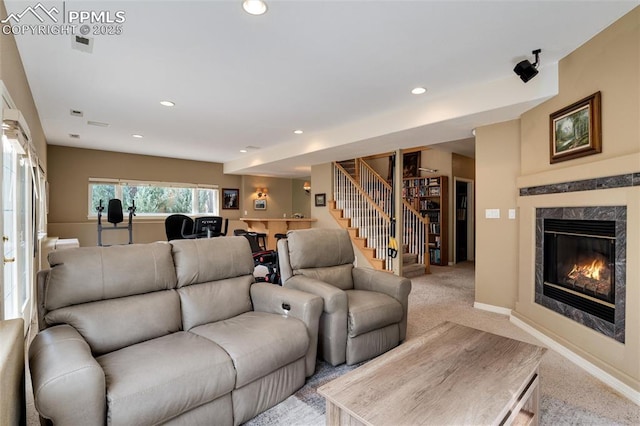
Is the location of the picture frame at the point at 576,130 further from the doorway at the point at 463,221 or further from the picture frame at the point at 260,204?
the picture frame at the point at 260,204

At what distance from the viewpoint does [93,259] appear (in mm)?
1831

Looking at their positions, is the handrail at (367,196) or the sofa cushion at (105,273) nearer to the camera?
the sofa cushion at (105,273)

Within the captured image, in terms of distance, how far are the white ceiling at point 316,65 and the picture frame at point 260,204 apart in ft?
14.3

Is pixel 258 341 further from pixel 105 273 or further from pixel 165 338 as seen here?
pixel 105 273

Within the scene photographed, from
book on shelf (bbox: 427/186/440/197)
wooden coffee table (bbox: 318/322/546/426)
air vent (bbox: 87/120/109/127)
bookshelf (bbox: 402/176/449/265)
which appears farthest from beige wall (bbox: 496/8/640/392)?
air vent (bbox: 87/120/109/127)

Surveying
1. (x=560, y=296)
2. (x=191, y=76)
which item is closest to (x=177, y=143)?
(x=191, y=76)

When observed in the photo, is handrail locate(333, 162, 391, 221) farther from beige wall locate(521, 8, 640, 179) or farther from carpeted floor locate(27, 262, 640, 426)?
beige wall locate(521, 8, 640, 179)

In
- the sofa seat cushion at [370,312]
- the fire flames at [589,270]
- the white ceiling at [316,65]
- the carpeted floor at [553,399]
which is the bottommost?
the carpeted floor at [553,399]

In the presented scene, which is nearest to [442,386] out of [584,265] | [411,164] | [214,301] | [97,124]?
[214,301]

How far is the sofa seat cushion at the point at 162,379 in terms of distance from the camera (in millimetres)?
1299

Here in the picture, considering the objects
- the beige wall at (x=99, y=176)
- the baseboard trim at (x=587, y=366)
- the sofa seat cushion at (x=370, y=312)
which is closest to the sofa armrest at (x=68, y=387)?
the sofa seat cushion at (x=370, y=312)

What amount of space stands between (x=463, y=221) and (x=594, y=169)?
561 centimetres

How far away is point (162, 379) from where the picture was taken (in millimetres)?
1394

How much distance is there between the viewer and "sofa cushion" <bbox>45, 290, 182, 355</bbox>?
1.67 metres
